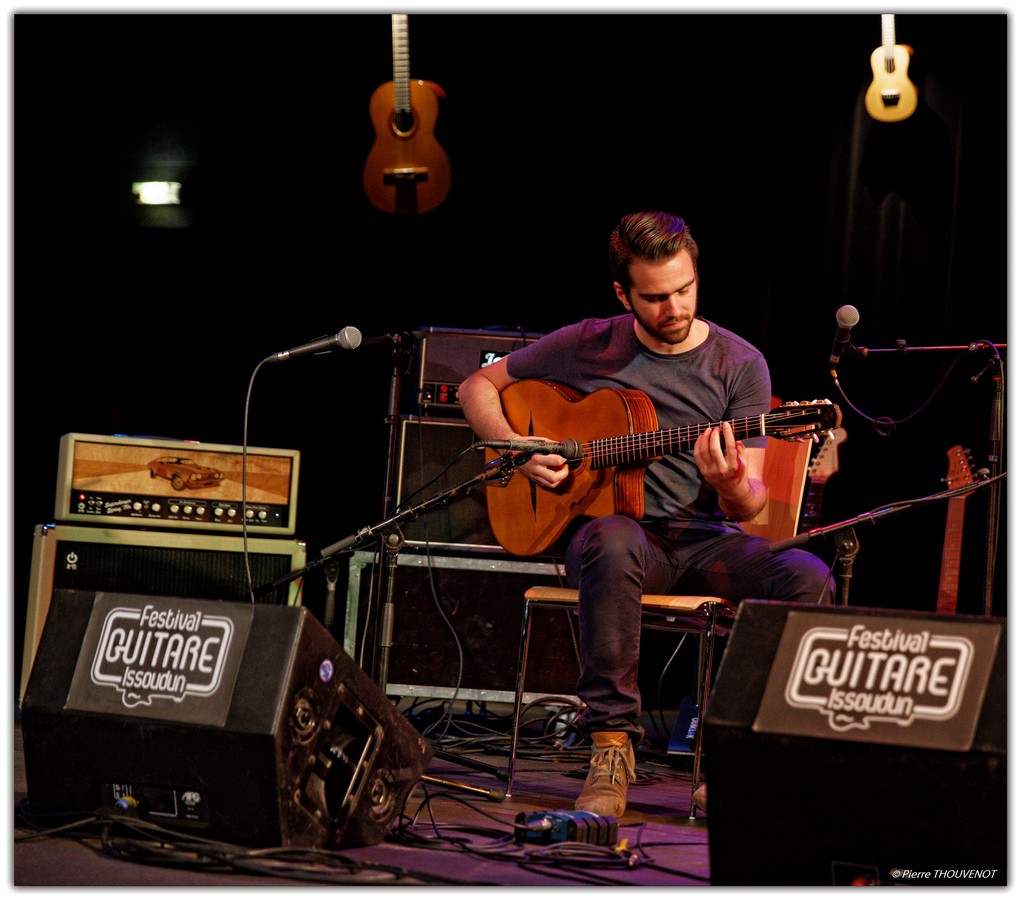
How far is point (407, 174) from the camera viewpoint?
15.5 ft

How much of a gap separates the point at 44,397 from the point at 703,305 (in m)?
2.73

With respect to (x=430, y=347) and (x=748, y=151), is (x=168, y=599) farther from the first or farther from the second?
(x=748, y=151)

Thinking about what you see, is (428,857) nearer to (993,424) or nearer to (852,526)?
(852,526)

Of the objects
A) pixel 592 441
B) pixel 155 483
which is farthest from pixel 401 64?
pixel 592 441

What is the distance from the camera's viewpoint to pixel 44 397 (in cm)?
490

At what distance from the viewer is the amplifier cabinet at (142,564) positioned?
3.78 metres

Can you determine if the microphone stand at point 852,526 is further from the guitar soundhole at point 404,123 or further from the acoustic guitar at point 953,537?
the guitar soundhole at point 404,123

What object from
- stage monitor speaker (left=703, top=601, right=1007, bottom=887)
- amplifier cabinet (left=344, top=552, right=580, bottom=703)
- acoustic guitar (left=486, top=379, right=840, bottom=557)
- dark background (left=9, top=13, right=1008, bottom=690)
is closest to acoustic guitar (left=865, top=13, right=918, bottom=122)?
dark background (left=9, top=13, right=1008, bottom=690)

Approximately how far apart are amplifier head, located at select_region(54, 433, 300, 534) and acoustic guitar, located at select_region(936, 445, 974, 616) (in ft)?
7.38

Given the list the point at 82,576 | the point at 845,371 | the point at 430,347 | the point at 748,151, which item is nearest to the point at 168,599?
the point at 82,576

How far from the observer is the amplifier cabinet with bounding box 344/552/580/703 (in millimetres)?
4062

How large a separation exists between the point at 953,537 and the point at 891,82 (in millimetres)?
1589

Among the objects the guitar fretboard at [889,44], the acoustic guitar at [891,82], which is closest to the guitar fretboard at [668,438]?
the acoustic guitar at [891,82]

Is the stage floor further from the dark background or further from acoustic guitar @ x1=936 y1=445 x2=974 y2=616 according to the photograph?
the dark background
